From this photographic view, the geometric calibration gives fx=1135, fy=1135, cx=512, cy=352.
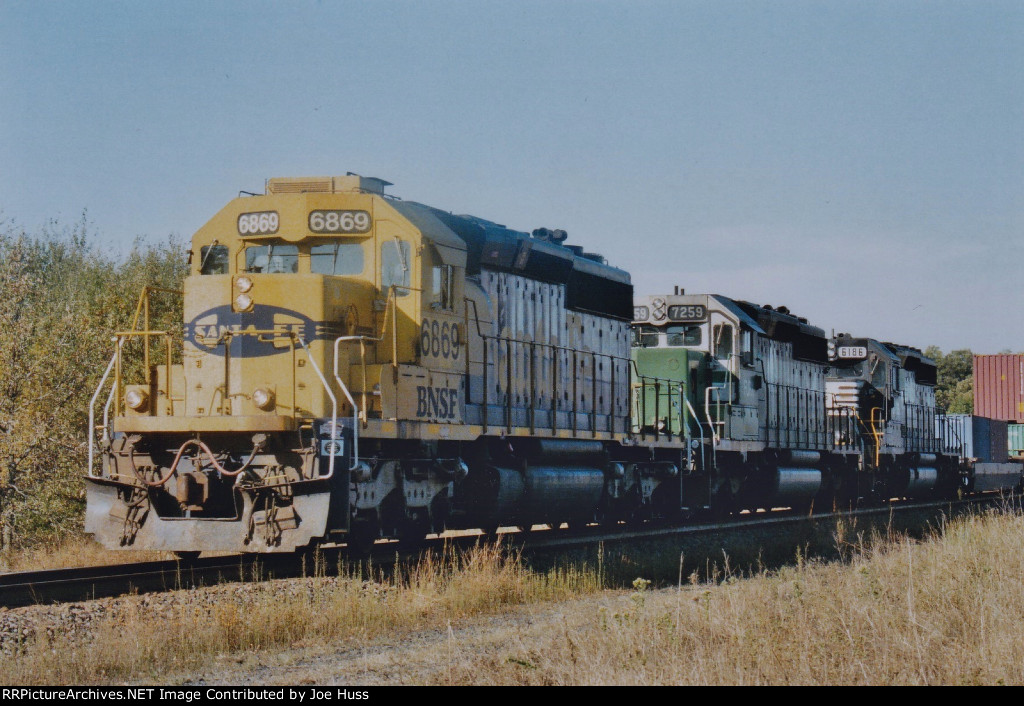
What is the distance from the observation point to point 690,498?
735 inches

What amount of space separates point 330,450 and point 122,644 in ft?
9.58

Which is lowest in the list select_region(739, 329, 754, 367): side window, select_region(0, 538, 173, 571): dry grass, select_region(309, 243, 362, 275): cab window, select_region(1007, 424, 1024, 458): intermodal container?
select_region(0, 538, 173, 571): dry grass

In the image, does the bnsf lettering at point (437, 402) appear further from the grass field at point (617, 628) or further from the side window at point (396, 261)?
the grass field at point (617, 628)

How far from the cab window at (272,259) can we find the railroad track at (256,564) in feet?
9.51

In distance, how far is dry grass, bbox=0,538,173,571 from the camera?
1322 centimetres

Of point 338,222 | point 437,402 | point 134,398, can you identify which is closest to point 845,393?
point 437,402

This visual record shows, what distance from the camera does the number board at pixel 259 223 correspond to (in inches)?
449

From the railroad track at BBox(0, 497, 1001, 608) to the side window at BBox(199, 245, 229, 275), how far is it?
2.98 metres

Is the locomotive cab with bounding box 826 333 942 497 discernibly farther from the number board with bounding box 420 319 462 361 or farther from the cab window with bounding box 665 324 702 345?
the number board with bounding box 420 319 462 361

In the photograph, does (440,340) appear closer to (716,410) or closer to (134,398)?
(134,398)

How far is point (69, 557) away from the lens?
13.7 meters

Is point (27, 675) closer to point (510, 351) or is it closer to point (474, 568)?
point (474, 568)

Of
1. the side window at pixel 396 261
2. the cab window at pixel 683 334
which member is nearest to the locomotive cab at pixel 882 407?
the cab window at pixel 683 334

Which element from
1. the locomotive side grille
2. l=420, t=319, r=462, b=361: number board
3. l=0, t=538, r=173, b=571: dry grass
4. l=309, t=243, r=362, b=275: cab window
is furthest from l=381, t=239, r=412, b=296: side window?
the locomotive side grille
